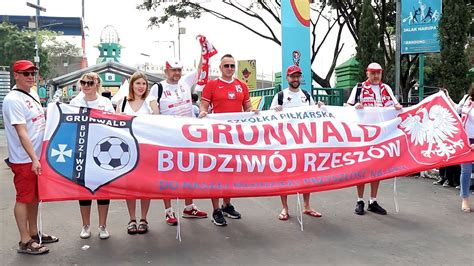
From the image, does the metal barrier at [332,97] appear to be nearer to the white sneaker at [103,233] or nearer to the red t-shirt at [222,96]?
the red t-shirt at [222,96]

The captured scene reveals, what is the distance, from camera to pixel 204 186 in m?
4.86

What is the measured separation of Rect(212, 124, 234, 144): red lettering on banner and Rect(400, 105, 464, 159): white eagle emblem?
2.14 metres

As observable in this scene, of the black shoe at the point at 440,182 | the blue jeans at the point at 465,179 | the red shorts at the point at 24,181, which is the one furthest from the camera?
the black shoe at the point at 440,182

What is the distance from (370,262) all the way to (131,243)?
2380 mm

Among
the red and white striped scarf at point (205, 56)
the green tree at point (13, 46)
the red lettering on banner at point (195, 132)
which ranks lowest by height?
the red lettering on banner at point (195, 132)

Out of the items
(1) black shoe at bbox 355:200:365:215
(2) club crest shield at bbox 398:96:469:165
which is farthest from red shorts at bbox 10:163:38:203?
(2) club crest shield at bbox 398:96:469:165

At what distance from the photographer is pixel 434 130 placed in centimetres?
575

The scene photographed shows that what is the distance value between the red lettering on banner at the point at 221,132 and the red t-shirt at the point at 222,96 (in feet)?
1.81

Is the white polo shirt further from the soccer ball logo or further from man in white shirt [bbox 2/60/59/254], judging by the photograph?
the soccer ball logo

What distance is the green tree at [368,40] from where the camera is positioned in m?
14.2

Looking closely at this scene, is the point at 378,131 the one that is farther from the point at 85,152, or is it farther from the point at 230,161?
the point at 85,152

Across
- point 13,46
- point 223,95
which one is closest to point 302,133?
point 223,95

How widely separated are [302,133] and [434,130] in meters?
1.66

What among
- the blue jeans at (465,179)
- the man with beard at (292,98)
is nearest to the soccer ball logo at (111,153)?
the man with beard at (292,98)
